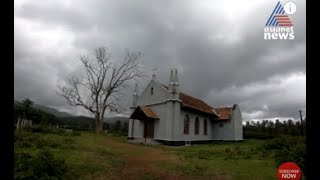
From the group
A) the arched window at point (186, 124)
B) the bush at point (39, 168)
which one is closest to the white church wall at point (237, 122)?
the arched window at point (186, 124)

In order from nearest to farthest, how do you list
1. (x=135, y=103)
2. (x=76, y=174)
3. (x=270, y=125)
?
(x=76, y=174), (x=135, y=103), (x=270, y=125)

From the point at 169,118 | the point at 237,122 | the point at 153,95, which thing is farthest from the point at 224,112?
the point at 169,118

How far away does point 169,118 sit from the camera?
26016 millimetres

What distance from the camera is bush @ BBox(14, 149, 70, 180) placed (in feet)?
24.7

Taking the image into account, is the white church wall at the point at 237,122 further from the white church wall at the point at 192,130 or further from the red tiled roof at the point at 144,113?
the red tiled roof at the point at 144,113

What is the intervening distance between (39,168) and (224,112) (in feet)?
98.1

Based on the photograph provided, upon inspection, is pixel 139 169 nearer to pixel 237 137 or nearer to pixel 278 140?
pixel 278 140

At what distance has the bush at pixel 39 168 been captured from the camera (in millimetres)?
7527

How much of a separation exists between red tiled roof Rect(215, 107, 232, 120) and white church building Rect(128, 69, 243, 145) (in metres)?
0.25

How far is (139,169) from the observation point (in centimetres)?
1073

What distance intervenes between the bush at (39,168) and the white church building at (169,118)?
17465 millimetres

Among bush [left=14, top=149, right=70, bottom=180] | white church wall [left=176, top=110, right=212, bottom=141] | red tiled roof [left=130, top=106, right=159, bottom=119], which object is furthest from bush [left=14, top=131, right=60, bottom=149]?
white church wall [left=176, top=110, right=212, bottom=141]
